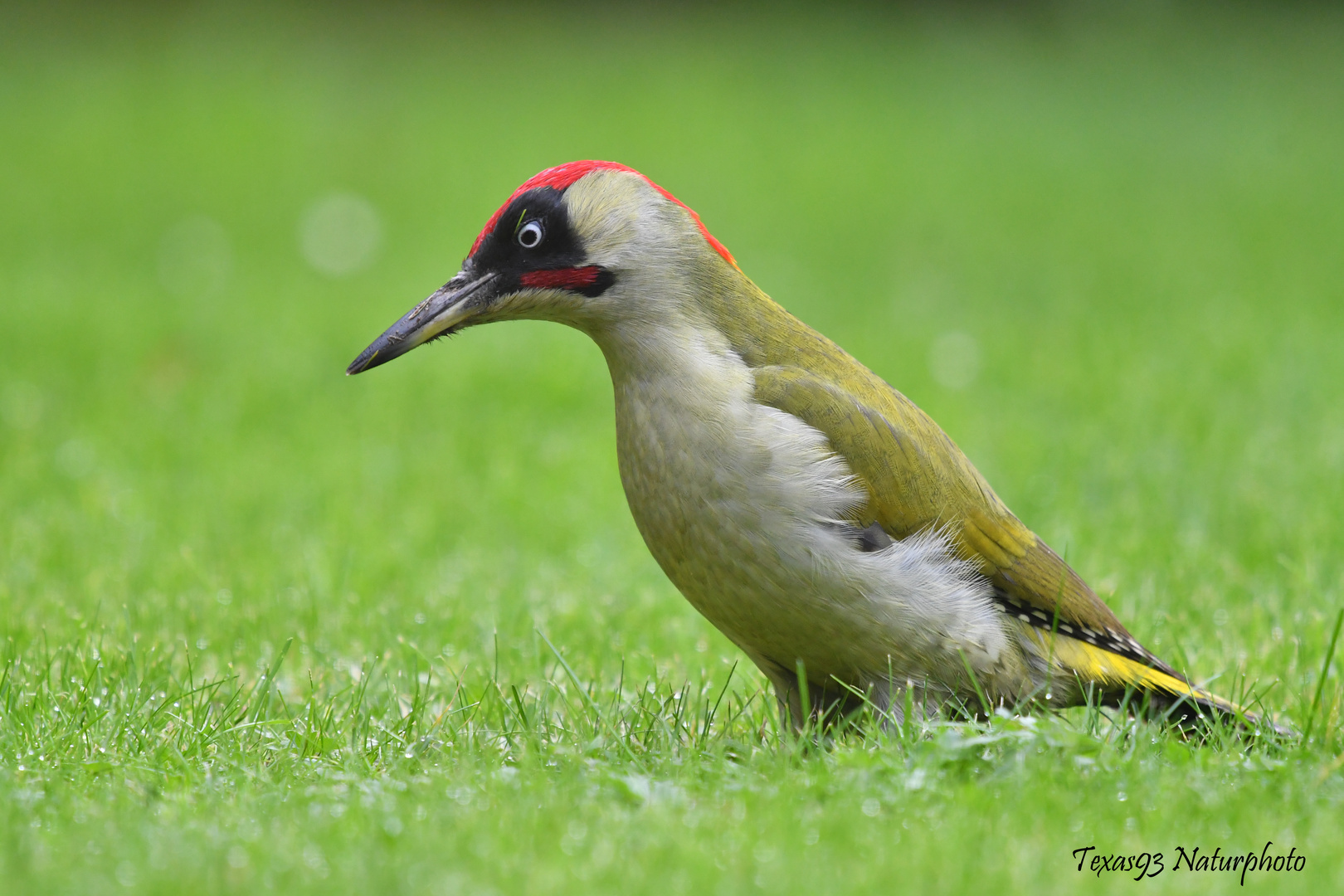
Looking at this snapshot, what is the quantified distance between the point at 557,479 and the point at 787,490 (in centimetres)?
298

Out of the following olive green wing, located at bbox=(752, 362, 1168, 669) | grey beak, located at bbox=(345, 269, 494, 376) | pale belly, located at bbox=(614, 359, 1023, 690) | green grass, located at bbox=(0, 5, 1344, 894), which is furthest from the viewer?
grey beak, located at bbox=(345, 269, 494, 376)

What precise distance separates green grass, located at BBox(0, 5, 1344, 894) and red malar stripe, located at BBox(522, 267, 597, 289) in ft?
3.05

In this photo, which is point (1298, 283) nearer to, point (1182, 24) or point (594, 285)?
point (594, 285)

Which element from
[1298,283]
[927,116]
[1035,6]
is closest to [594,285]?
[1298,283]

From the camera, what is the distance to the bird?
10.6ft

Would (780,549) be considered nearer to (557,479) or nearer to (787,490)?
(787,490)

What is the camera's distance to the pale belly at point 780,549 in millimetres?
3197

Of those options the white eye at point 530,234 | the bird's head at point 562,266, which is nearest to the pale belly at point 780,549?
the bird's head at point 562,266

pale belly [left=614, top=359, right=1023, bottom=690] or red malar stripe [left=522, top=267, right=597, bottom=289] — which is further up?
red malar stripe [left=522, top=267, right=597, bottom=289]

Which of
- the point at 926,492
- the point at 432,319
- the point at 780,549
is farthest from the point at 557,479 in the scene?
the point at 780,549

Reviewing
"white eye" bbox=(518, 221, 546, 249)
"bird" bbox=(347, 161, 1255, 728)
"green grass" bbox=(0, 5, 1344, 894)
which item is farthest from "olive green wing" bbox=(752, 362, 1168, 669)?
"white eye" bbox=(518, 221, 546, 249)

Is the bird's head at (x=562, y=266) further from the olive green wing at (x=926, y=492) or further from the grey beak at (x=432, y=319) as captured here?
the olive green wing at (x=926, y=492)

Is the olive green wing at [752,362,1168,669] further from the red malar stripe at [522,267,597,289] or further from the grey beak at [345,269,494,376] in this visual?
the grey beak at [345,269,494,376]

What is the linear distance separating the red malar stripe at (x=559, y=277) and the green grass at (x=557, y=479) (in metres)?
0.93
